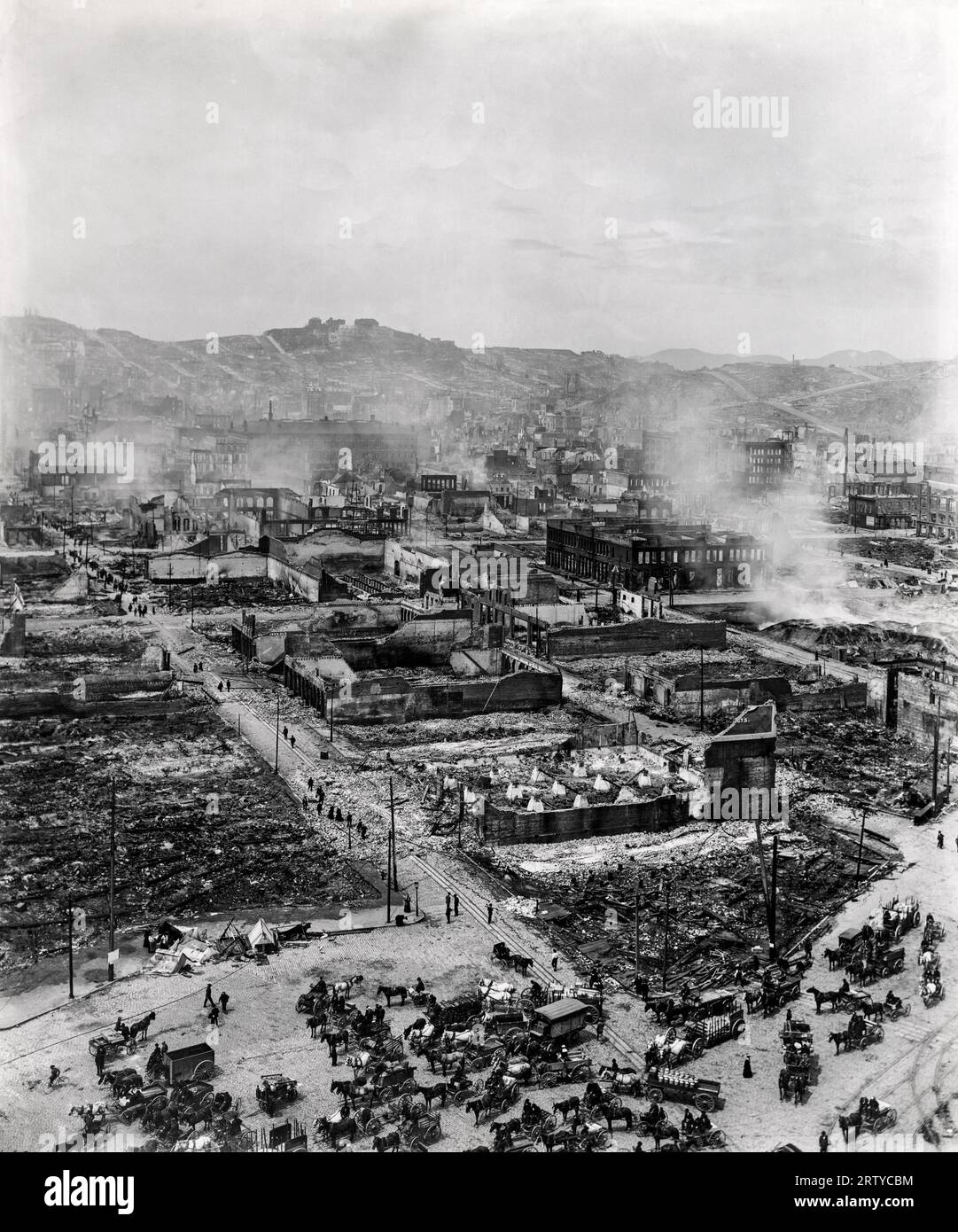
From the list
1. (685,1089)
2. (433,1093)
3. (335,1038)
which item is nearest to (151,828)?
(335,1038)

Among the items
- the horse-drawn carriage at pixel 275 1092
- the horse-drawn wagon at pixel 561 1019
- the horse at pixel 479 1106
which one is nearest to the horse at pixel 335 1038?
the horse-drawn carriage at pixel 275 1092

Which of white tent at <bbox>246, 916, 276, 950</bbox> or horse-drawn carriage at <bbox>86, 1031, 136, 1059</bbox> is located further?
white tent at <bbox>246, 916, 276, 950</bbox>

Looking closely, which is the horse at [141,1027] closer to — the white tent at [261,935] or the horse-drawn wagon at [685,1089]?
the white tent at [261,935]

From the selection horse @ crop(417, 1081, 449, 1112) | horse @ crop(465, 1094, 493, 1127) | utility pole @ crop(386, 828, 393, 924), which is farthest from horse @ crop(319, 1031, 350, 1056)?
utility pole @ crop(386, 828, 393, 924)

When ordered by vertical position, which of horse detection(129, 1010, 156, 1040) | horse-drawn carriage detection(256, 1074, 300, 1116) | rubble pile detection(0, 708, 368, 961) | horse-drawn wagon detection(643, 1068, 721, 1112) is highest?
rubble pile detection(0, 708, 368, 961)

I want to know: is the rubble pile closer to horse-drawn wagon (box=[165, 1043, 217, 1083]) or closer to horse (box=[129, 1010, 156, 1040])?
horse (box=[129, 1010, 156, 1040])
